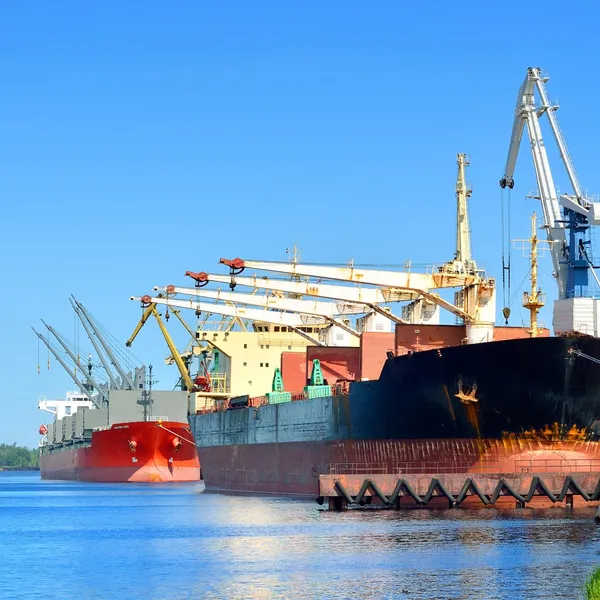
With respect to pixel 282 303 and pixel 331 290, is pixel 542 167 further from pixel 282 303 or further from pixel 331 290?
pixel 282 303

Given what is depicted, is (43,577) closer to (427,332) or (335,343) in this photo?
(427,332)

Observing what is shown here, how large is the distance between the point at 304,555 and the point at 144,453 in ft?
137

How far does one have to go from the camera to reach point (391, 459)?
111 ft

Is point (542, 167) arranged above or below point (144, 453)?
above

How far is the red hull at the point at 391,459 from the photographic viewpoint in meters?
30.0

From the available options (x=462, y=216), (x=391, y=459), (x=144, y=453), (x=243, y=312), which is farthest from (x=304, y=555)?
(x=144, y=453)

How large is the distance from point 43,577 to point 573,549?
9607mm

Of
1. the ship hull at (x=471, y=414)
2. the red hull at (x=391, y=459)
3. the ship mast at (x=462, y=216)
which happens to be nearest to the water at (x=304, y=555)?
the red hull at (x=391, y=459)

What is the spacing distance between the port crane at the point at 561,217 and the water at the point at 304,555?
250 inches

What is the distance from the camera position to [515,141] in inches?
1576

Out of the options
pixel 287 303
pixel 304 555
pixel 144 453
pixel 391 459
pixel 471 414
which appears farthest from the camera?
pixel 144 453

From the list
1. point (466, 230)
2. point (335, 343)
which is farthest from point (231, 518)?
point (335, 343)

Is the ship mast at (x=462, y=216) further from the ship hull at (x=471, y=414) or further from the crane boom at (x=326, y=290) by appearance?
the ship hull at (x=471, y=414)

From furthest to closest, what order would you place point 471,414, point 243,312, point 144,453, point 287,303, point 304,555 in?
point 144,453 → point 243,312 → point 287,303 → point 471,414 → point 304,555
